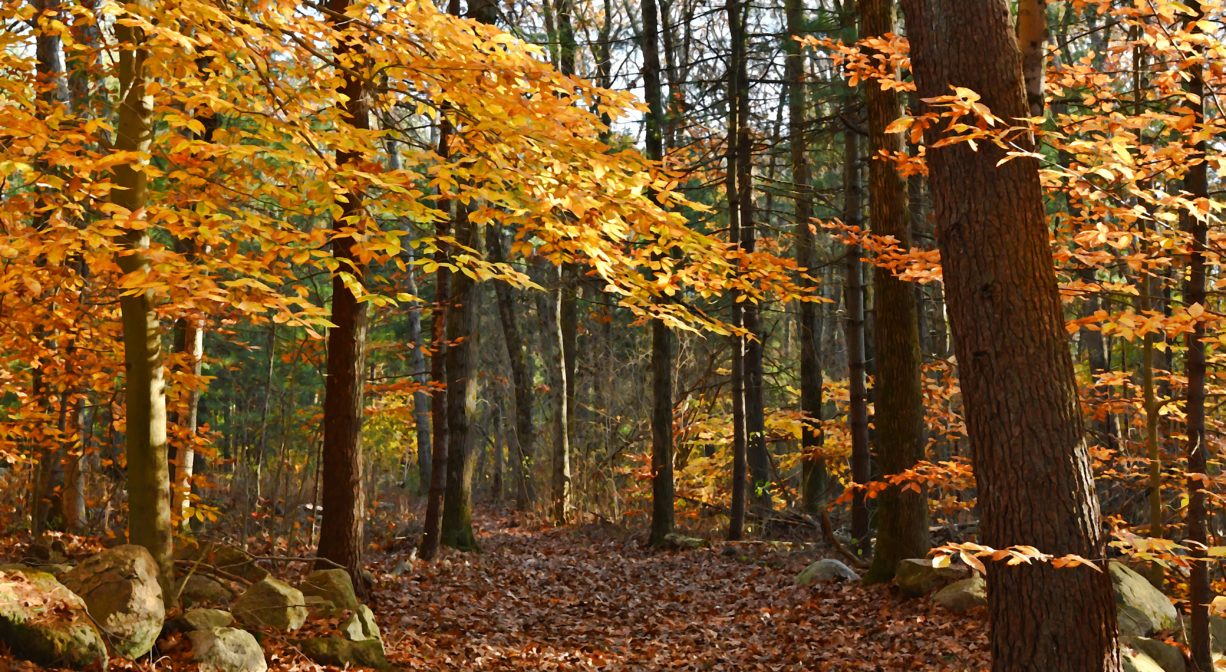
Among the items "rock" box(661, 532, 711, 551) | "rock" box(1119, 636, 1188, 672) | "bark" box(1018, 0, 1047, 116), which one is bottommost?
"rock" box(661, 532, 711, 551)

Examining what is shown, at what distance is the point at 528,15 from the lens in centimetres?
1554

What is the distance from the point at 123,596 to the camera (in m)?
5.56

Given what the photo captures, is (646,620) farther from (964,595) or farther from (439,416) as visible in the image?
(439,416)

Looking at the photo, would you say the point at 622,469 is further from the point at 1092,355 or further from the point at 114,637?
the point at 114,637

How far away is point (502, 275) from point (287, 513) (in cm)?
524

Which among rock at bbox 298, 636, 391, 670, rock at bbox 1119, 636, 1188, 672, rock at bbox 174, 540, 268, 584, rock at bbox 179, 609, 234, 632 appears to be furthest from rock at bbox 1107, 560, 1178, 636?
rock at bbox 174, 540, 268, 584

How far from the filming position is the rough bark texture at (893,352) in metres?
8.71

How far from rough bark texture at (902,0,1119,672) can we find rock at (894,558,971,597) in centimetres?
432

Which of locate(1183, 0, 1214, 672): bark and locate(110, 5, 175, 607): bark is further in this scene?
locate(110, 5, 175, 607): bark

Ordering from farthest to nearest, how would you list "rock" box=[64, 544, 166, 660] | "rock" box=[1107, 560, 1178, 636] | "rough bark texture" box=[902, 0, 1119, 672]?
"rock" box=[1107, 560, 1178, 636] < "rock" box=[64, 544, 166, 660] < "rough bark texture" box=[902, 0, 1119, 672]

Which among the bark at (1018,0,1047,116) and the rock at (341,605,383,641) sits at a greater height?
the bark at (1018,0,1047,116)

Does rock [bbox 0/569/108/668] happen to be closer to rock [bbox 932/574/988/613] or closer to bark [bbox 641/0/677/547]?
rock [bbox 932/574/988/613]

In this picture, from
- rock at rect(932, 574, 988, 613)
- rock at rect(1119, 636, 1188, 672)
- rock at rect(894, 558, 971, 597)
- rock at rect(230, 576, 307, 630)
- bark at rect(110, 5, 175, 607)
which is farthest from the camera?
rock at rect(894, 558, 971, 597)

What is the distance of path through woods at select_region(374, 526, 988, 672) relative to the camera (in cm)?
726
